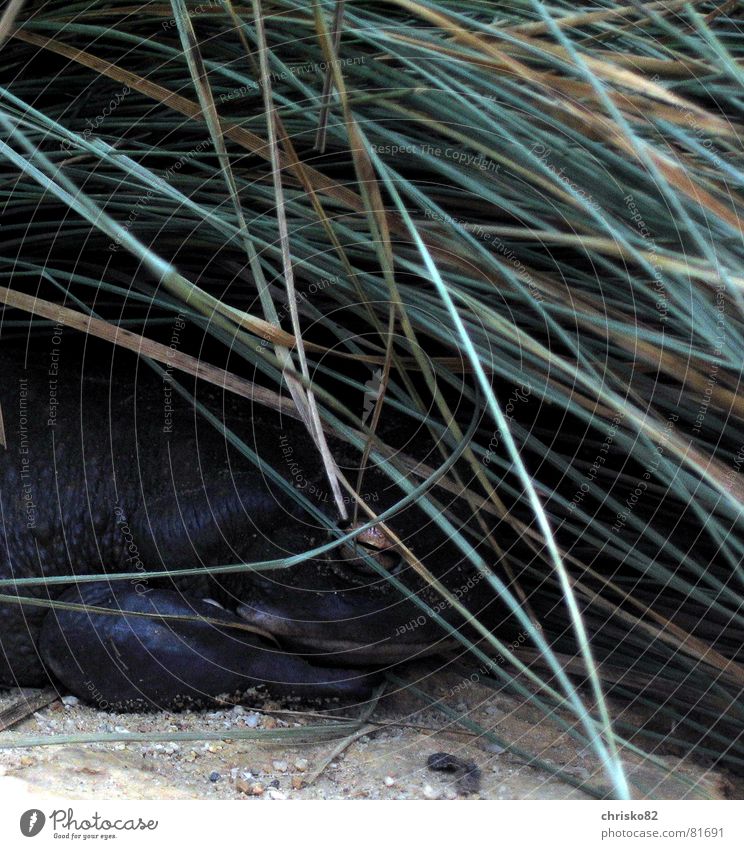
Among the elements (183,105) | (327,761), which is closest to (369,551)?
(327,761)

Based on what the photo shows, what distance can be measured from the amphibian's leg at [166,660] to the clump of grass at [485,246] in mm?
198

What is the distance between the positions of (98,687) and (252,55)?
72cm

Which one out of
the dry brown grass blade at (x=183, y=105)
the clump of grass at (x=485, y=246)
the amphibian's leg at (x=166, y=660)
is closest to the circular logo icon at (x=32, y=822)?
the amphibian's leg at (x=166, y=660)

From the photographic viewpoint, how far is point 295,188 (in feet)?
3.10

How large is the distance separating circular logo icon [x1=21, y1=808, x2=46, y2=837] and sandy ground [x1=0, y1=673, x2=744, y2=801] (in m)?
0.02

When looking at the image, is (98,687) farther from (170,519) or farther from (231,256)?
(231,256)

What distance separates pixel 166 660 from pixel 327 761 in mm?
260

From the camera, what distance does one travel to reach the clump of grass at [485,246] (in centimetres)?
82

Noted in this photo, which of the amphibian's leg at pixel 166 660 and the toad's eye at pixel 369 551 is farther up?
the toad's eye at pixel 369 551

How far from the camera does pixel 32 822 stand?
0.75 metres

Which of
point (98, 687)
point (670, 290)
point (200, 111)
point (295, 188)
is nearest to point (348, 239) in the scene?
point (295, 188)

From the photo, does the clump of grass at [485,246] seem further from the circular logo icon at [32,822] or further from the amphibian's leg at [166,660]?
the circular logo icon at [32,822]

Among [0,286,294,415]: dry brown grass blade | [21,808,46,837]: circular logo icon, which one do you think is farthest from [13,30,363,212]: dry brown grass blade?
[21,808,46,837]: circular logo icon

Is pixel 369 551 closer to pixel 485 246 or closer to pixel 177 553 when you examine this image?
pixel 177 553
